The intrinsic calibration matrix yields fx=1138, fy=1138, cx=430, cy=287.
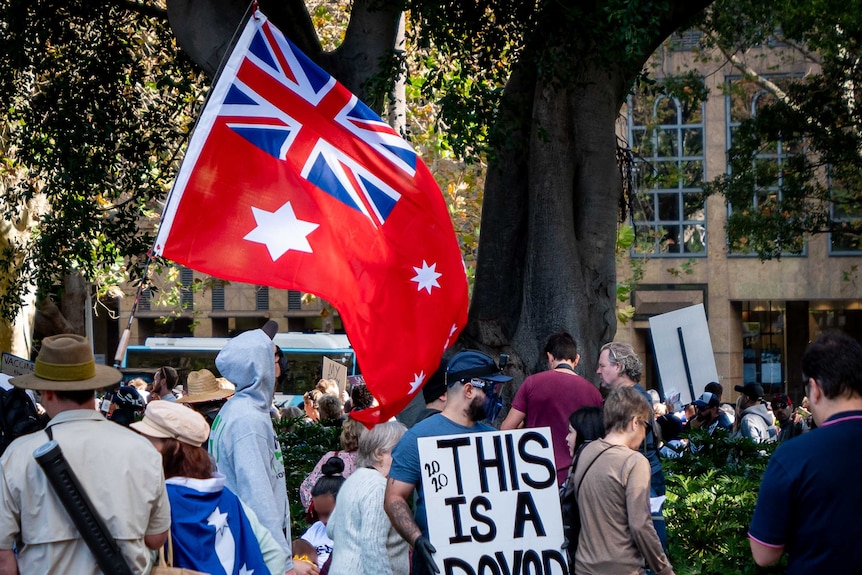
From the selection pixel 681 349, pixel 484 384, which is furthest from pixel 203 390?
pixel 681 349

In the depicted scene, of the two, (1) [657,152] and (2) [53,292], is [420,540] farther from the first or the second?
(1) [657,152]

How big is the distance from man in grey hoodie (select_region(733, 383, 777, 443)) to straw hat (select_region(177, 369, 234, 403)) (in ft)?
21.4

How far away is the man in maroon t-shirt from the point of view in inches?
Answer: 273

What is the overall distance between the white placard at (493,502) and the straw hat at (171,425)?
1.19 m

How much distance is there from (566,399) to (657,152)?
26312 millimetres

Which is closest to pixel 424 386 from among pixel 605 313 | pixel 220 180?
pixel 220 180

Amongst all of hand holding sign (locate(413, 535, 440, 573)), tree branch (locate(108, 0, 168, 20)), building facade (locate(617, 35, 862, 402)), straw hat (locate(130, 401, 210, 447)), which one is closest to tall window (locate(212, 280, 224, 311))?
building facade (locate(617, 35, 862, 402))

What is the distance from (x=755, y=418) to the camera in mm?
12227

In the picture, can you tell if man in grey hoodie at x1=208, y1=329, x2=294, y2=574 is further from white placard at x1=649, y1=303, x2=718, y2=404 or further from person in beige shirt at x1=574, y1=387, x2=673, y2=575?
white placard at x1=649, y1=303, x2=718, y2=404

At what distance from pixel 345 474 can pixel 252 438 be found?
5.83 feet

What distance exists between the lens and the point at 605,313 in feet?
34.2

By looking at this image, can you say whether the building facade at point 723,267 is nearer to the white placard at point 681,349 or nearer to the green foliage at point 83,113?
the white placard at point 681,349

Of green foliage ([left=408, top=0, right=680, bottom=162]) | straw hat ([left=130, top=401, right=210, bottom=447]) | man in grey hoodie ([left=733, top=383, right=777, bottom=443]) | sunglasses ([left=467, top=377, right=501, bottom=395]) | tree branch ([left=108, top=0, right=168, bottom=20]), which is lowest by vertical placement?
man in grey hoodie ([left=733, top=383, right=777, bottom=443])

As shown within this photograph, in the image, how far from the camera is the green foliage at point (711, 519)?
275 inches
